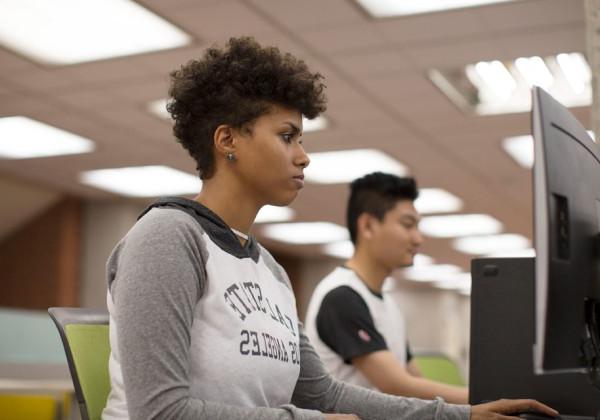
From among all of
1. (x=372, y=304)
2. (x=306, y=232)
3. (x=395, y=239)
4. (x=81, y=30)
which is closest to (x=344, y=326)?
(x=372, y=304)

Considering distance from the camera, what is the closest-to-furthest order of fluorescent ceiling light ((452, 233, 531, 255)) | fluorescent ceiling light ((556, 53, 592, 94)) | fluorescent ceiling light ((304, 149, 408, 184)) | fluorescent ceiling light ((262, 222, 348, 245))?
1. fluorescent ceiling light ((556, 53, 592, 94))
2. fluorescent ceiling light ((304, 149, 408, 184))
3. fluorescent ceiling light ((262, 222, 348, 245))
4. fluorescent ceiling light ((452, 233, 531, 255))

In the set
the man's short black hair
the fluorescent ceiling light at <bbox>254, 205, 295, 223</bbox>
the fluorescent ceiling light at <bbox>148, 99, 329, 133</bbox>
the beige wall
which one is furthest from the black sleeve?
the beige wall

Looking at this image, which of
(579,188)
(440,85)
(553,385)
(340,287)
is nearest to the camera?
(579,188)

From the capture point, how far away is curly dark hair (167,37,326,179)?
1405 millimetres

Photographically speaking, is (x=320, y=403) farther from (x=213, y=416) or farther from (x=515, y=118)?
(x=515, y=118)

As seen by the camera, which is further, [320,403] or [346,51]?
[346,51]

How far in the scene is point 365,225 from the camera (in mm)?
2711

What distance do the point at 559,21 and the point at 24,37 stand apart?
290 cm

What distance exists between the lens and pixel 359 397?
5.10ft

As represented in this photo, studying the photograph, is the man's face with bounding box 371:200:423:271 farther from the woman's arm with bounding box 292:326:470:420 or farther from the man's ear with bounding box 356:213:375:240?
the woman's arm with bounding box 292:326:470:420

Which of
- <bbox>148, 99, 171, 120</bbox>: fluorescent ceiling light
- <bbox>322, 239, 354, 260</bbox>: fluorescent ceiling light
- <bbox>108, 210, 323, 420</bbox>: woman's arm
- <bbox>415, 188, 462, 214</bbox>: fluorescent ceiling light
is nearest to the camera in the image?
<bbox>108, 210, 323, 420</bbox>: woman's arm

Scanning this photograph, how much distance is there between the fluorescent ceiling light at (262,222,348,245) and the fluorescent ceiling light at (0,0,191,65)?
598 cm

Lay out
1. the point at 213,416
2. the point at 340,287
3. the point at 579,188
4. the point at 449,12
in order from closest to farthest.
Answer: the point at 579,188 < the point at 213,416 < the point at 340,287 < the point at 449,12

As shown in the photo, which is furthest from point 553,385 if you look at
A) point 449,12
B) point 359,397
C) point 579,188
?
point 449,12
